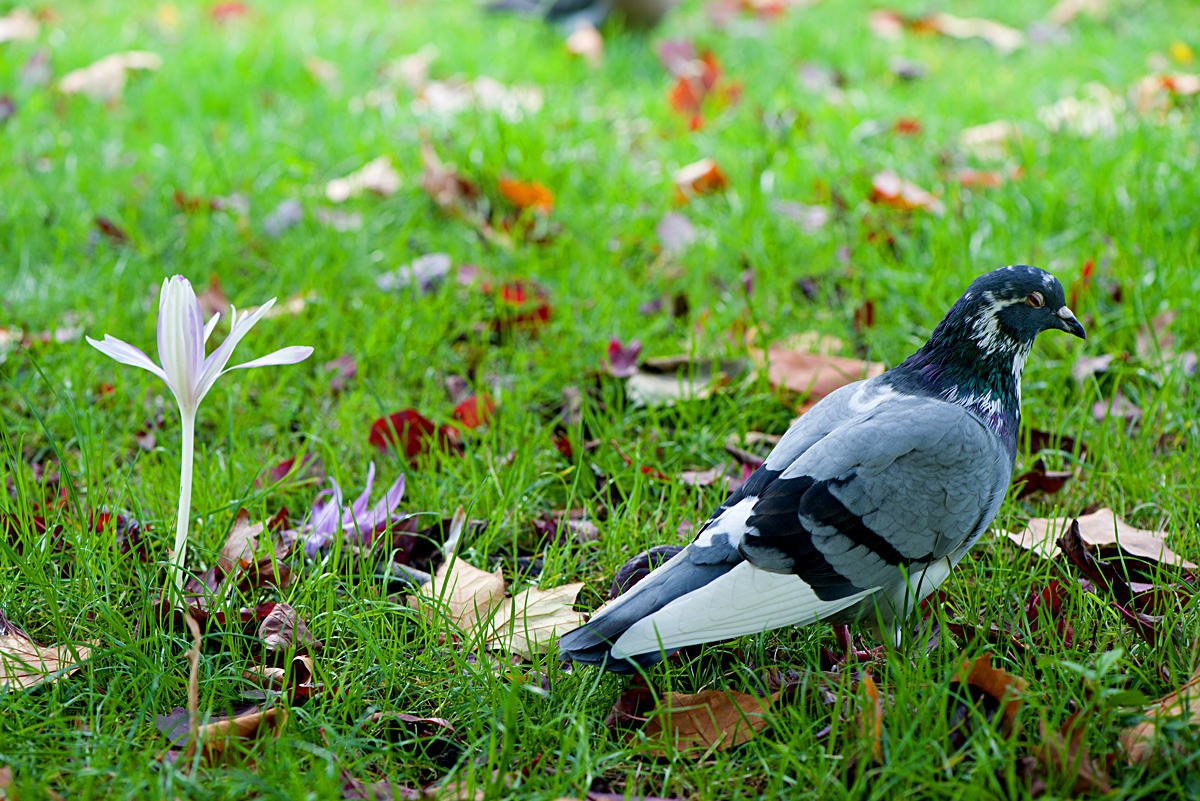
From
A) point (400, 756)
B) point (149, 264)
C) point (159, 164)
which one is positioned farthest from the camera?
point (159, 164)

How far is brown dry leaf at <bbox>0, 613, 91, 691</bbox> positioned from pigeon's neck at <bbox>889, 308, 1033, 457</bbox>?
63.0 inches

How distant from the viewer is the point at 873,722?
158 centimetres

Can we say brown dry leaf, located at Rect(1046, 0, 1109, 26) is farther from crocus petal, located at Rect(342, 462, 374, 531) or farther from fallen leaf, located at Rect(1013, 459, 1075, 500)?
crocus petal, located at Rect(342, 462, 374, 531)

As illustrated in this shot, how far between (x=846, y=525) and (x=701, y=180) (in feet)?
7.87

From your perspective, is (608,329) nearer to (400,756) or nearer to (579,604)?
(579,604)

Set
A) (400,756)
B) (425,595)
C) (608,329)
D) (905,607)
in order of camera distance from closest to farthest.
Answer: (400,756), (905,607), (425,595), (608,329)

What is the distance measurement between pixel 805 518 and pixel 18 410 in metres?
2.09

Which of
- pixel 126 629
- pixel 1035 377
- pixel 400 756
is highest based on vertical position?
pixel 126 629

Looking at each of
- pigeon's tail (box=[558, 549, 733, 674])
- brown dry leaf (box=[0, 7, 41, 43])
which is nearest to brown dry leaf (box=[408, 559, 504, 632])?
pigeon's tail (box=[558, 549, 733, 674])

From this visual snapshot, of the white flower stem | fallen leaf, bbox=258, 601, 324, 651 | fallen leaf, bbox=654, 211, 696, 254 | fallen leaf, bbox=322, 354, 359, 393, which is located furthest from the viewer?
fallen leaf, bbox=654, 211, 696, 254

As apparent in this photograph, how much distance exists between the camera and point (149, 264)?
130 inches

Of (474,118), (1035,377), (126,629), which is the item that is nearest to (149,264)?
(474,118)

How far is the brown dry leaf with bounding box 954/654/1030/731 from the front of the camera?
1.59 metres

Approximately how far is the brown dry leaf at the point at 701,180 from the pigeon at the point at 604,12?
213 centimetres
